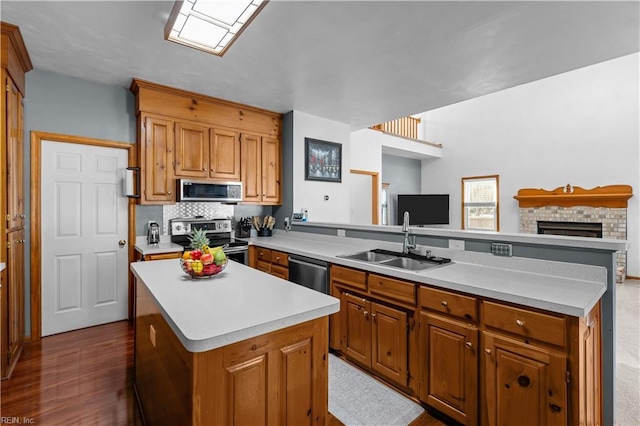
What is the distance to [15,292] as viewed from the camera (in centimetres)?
262

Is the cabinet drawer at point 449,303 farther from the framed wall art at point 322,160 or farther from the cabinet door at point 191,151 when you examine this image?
the cabinet door at point 191,151

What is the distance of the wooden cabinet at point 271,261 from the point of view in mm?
3316

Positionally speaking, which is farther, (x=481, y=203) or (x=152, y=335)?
(x=481, y=203)

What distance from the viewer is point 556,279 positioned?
187 centimetres

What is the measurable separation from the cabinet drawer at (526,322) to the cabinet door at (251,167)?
124 inches

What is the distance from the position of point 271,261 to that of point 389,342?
1742mm

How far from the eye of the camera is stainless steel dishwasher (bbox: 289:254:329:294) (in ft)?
9.13

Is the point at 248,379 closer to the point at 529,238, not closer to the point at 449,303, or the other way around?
the point at 449,303

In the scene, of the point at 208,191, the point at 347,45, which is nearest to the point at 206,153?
the point at 208,191

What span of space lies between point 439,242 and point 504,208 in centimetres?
568

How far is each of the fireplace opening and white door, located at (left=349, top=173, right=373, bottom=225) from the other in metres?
3.74

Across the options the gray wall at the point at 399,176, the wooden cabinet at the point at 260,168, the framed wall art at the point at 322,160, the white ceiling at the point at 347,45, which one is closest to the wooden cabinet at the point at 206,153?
the wooden cabinet at the point at 260,168

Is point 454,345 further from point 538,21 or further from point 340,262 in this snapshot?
point 538,21

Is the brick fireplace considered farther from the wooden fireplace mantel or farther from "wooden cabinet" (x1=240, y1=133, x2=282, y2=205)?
"wooden cabinet" (x1=240, y1=133, x2=282, y2=205)
